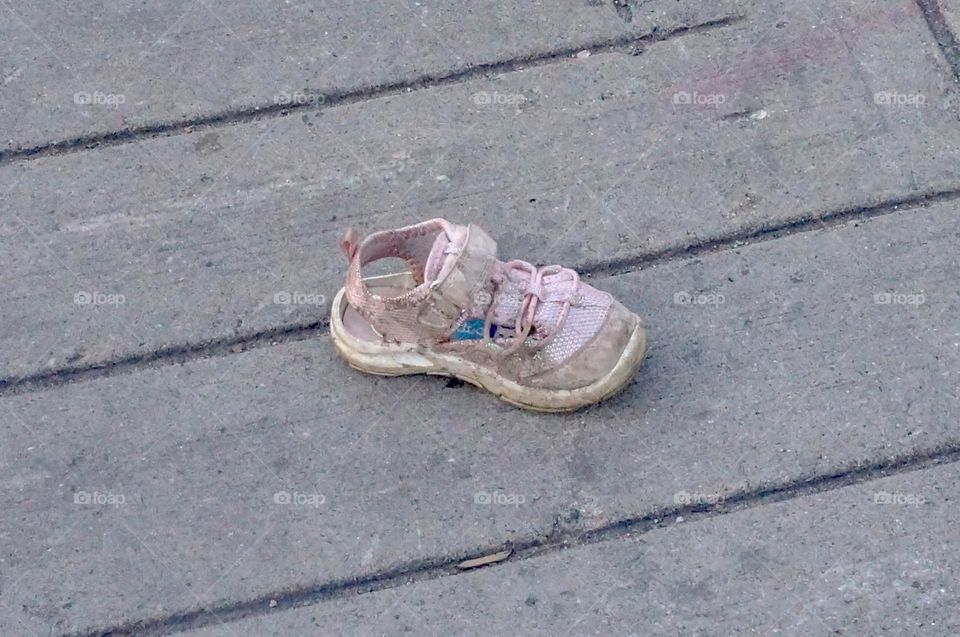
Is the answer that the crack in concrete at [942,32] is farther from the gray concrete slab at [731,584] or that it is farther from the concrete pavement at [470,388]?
the gray concrete slab at [731,584]

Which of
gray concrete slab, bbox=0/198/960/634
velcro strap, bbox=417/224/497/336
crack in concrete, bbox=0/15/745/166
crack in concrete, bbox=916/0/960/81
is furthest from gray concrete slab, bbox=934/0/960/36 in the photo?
velcro strap, bbox=417/224/497/336

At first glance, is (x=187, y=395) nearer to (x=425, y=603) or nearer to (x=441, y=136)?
(x=425, y=603)

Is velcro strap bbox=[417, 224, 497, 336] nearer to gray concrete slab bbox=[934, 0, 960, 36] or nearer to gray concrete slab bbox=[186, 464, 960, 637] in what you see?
gray concrete slab bbox=[186, 464, 960, 637]

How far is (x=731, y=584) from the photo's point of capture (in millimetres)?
3113

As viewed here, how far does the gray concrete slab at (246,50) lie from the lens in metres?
4.14

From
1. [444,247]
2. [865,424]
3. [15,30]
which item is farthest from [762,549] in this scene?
[15,30]

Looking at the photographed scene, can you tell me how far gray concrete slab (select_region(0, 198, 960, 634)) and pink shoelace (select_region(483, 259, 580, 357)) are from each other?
264mm

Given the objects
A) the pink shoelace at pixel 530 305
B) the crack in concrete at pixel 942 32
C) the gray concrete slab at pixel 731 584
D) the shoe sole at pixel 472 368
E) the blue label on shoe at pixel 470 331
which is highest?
the crack in concrete at pixel 942 32

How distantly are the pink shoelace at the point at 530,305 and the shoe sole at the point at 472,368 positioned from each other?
0.14m

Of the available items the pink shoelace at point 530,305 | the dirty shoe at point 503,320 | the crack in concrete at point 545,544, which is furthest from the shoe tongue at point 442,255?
the crack in concrete at point 545,544

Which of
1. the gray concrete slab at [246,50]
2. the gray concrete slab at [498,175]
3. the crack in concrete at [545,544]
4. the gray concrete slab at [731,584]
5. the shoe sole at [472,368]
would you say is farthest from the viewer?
the gray concrete slab at [246,50]

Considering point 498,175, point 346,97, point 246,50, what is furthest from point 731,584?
point 246,50

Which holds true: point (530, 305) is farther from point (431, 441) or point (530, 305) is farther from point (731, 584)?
point (731, 584)

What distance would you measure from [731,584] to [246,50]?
247cm
